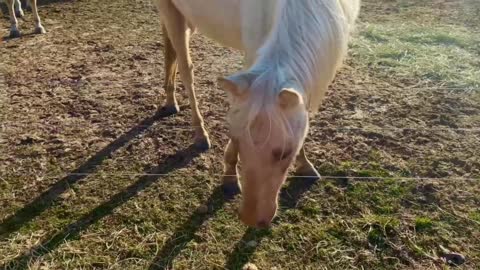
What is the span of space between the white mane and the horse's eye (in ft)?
0.36

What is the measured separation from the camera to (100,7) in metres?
7.41

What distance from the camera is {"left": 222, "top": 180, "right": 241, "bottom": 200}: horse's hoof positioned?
3301mm

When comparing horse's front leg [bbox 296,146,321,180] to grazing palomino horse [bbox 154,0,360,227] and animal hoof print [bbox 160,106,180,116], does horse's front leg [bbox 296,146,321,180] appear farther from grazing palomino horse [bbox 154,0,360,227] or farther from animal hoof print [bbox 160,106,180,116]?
animal hoof print [bbox 160,106,180,116]

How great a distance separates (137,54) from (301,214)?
3.36 meters

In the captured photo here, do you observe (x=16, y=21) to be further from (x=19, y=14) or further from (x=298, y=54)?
(x=298, y=54)

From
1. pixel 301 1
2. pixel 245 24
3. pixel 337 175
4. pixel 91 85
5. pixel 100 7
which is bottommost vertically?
pixel 100 7

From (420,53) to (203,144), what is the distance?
125 inches

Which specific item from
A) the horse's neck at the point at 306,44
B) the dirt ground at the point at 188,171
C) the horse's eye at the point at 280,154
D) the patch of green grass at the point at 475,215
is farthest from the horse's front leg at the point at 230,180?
the patch of green grass at the point at 475,215

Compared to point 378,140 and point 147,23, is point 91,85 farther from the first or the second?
point 378,140

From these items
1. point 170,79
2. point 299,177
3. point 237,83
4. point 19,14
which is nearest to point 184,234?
point 299,177

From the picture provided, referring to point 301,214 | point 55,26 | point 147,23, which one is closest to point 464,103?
point 301,214

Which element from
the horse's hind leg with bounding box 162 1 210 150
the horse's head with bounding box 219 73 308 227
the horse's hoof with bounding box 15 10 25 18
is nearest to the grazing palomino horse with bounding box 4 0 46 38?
the horse's hoof with bounding box 15 10 25 18

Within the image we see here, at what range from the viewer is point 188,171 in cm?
355

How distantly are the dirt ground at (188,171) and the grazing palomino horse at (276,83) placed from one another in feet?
2.70
